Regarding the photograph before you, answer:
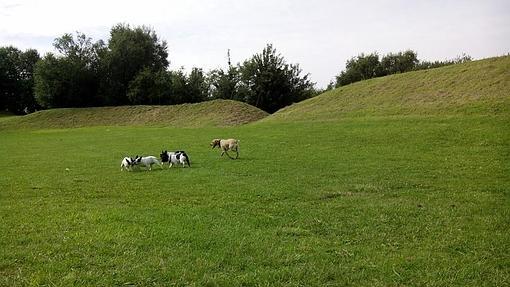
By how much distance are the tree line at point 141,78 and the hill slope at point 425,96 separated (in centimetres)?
2005

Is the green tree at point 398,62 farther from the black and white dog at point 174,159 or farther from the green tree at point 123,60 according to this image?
the black and white dog at point 174,159

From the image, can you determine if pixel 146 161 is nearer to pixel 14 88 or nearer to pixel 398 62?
pixel 398 62

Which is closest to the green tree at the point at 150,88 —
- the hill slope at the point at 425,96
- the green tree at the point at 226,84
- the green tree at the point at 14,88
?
the green tree at the point at 226,84

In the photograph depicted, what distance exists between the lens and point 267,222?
9586mm

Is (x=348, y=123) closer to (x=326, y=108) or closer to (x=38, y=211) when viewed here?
(x=326, y=108)

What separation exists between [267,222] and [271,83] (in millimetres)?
59409

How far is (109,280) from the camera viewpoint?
6562 millimetres

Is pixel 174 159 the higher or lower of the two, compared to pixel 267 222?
higher

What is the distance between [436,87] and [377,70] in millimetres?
44562

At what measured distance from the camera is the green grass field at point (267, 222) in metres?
6.83

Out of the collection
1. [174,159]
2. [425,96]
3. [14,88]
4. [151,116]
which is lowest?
[174,159]

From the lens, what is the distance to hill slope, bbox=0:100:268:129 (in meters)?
52.4

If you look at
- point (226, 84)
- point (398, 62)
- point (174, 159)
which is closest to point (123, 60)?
point (226, 84)

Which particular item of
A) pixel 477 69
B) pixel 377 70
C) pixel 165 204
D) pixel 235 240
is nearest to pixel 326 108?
pixel 477 69
